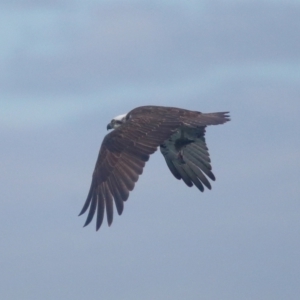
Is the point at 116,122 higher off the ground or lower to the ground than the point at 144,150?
higher

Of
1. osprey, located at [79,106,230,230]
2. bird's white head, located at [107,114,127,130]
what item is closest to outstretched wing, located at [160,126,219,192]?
osprey, located at [79,106,230,230]

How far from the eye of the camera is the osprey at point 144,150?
77.9ft

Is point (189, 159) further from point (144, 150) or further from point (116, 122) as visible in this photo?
point (144, 150)

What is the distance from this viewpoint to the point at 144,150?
24.3 m

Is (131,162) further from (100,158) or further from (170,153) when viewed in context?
(170,153)

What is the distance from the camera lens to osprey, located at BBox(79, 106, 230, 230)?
23750 mm

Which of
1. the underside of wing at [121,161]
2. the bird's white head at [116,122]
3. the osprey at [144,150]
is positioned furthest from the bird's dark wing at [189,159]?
the underside of wing at [121,161]

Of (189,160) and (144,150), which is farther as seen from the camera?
(189,160)

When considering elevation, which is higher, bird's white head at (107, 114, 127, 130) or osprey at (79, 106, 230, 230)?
bird's white head at (107, 114, 127, 130)

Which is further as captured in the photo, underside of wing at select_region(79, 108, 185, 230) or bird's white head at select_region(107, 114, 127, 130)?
bird's white head at select_region(107, 114, 127, 130)

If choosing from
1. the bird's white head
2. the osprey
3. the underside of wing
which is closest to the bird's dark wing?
the osprey

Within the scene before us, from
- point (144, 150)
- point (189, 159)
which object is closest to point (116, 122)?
point (189, 159)

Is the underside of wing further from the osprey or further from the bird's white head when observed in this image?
the bird's white head

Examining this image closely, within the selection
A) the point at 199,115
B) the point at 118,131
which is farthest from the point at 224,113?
the point at 118,131
